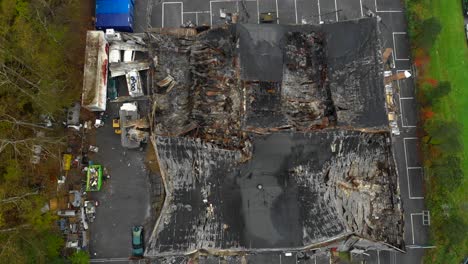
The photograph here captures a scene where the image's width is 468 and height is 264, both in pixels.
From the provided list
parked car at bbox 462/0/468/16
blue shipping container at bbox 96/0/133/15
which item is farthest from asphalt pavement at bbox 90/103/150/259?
parked car at bbox 462/0/468/16

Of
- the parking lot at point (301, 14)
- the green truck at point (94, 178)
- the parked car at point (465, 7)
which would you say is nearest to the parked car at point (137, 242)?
the green truck at point (94, 178)

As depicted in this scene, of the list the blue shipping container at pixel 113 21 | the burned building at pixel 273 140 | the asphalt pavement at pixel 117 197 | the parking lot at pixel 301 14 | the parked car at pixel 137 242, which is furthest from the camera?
the parking lot at pixel 301 14

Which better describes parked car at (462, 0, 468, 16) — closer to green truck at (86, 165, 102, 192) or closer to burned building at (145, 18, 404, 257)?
burned building at (145, 18, 404, 257)

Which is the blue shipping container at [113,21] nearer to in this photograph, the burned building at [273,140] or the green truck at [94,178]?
the burned building at [273,140]

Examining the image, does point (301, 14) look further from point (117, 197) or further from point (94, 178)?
point (94, 178)

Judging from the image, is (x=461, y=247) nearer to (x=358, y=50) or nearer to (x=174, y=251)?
(x=358, y=50)

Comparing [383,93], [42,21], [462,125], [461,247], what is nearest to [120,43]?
[42,21]

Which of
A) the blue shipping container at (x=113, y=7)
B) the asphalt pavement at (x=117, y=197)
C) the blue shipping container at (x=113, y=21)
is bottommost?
the asphalt pavement at (x=117, y=197)
